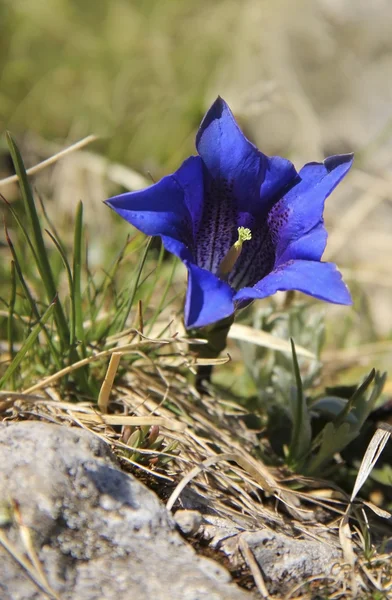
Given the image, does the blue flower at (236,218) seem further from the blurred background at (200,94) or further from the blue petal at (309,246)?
the blurred background at (200,94)

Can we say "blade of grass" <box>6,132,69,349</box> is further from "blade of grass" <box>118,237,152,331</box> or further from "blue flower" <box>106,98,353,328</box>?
"blue flower" <box>106,98,353,328</box>

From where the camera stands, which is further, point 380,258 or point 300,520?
point 380,258

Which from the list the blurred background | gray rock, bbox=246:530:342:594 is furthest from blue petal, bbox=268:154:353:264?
the blurred background

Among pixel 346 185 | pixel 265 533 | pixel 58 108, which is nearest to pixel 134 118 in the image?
pixel 58 108

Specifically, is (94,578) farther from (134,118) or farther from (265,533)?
(134,118)

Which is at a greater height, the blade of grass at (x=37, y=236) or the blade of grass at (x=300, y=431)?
the blade of grass at (x=37, y=236)

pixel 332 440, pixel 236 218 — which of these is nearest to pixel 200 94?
pixel 236 218

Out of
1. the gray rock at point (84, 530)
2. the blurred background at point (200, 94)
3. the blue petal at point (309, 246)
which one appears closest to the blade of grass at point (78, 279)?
the gray rock at point (84, 530)
